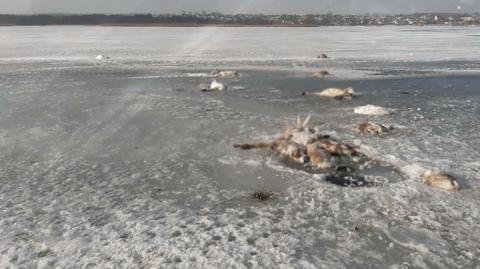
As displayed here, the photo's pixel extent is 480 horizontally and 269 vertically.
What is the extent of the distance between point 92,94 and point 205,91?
12.0 feet

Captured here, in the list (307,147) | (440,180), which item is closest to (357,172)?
(307,147)

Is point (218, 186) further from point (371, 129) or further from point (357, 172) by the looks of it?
point (371, 129)

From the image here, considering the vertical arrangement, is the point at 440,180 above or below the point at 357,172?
above

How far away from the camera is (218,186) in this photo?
712 cm

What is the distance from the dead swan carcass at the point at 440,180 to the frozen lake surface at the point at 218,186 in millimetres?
162

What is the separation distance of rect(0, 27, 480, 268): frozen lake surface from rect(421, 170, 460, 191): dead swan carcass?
0.53ft

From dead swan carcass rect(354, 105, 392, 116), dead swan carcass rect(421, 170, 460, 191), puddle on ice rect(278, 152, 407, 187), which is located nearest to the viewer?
dead swan carcass rect(421, 170, 460, 191)

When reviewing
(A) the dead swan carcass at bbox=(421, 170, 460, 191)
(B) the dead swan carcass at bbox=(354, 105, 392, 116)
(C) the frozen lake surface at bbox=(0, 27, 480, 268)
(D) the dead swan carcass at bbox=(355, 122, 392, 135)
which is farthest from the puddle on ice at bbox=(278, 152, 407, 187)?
(B) the dead swan carcass at bbox=(354, 105, 392, 116)

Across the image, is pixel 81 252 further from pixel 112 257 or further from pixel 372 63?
pixel 372 63

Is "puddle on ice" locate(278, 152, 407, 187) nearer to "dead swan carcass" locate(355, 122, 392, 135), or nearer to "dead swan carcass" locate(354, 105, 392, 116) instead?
"dead swan carcass" locate(355, 122, 392, 135)

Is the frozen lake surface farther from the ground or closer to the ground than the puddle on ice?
farther from the ground

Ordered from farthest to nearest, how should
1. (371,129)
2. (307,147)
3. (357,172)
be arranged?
(371,129) < (307,147) < (357,172)

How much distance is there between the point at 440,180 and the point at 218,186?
3.18 m

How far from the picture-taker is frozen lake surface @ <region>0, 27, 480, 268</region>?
16.6 ft
